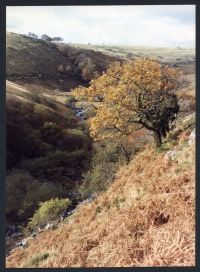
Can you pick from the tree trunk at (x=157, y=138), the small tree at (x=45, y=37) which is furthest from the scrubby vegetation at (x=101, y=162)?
the small tree at (x=45, y=37)

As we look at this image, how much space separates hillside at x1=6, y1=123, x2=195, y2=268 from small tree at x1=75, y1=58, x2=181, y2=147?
47 cm

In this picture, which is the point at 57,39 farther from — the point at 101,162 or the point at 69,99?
the point at 101,162

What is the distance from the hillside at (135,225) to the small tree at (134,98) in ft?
1.53

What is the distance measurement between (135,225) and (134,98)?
2.14 m

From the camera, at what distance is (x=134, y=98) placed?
1082 cm

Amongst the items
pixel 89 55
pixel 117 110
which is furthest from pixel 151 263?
pixel 89 55

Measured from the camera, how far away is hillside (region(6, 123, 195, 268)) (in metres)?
9.68

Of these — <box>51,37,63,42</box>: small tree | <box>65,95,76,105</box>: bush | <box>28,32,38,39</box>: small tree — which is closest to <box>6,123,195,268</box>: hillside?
<box>65,95,76,105</box>: bush

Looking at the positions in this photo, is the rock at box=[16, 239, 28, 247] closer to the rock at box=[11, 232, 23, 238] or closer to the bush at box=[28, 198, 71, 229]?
the rock at box=[11, 232, 23, 238]

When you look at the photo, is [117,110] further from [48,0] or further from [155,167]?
[48,0]

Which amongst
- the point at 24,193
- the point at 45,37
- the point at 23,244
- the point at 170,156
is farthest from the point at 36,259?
the point at 45,37

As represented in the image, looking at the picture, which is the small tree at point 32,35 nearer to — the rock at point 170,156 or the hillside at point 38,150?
the hillside at point 38,150

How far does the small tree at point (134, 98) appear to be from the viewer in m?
10.7

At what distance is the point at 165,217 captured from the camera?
1001 cm
